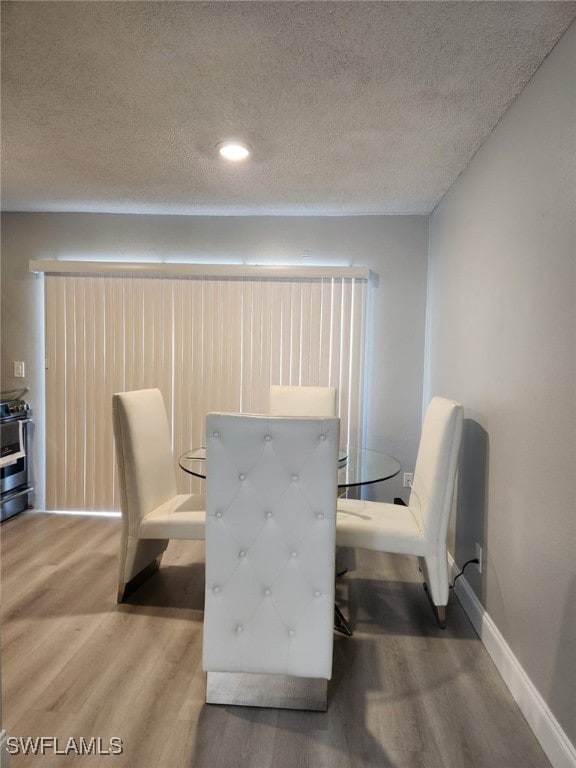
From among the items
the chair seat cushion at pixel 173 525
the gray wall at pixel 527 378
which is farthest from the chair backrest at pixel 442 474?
the chair seat cushion at pixel 173 525

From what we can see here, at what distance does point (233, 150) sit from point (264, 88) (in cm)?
64

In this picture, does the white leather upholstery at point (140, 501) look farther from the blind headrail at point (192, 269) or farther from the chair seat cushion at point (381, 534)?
the blind headrail at point (192, 269)

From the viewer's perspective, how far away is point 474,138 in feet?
7.88

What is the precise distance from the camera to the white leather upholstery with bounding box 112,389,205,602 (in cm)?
245

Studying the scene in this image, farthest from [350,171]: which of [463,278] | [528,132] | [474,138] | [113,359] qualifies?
[113,359]

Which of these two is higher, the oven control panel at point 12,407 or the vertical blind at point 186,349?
the vertical blind at point 186,349

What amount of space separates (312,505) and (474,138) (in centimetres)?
196

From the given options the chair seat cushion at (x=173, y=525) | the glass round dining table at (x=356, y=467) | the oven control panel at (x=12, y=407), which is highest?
the oven control panel at (x=12, y=407)

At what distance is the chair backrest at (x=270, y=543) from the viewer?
1.64 meters

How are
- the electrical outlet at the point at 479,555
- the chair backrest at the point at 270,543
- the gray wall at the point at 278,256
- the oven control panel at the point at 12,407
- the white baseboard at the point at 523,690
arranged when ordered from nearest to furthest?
the white baseboard at the point at 523,690 → the chair backrest at the point at 270,543 → the electrical outlet at the point at 479,555 → the oven control panel at the point at 12,407 → the gray wall at the point at 278,256

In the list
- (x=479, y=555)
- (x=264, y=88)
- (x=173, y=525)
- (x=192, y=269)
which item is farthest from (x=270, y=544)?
(x=192, y=269)

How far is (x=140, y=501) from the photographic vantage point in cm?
250

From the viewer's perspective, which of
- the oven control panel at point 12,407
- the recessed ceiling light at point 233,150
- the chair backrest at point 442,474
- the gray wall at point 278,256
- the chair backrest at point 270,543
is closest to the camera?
the chair backrest at point 270,543

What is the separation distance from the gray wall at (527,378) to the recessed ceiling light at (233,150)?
122 centimetres
